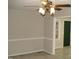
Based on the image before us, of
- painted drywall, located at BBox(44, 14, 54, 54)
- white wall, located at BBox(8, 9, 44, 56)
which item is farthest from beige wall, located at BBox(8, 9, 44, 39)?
painted drywall, located at BBox(44, 14, 54, 54)

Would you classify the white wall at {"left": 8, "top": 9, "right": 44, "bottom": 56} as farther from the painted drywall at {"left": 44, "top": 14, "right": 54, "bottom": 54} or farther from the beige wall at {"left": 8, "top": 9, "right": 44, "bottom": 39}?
the painted drywall at {"left": 44, "top": 14, "right": 54, "bottom": 54}

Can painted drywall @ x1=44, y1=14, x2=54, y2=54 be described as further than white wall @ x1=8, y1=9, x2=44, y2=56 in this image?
Yes

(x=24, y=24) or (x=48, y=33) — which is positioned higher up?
(x=24, y=24)

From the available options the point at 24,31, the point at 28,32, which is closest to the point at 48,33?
the point at 28,32

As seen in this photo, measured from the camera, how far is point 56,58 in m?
7.25

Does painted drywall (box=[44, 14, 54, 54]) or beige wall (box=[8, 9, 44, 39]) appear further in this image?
painted drywall (box=[44, 14, 54, 54])

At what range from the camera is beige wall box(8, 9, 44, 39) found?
7.62m

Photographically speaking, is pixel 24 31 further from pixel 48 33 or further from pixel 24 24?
pixel 48 33

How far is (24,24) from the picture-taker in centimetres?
804

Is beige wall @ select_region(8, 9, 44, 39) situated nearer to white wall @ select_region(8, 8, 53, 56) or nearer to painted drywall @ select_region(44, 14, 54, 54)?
white wall @ select_region(8, 8, 53, 56)

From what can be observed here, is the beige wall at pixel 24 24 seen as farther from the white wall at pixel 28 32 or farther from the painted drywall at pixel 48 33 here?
the painted drywall at pixel 48 33

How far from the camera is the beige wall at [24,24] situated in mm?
7621

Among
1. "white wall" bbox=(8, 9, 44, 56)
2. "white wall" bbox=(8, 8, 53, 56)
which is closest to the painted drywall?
"white wall" bbox=(8, 8, 53, 56)
